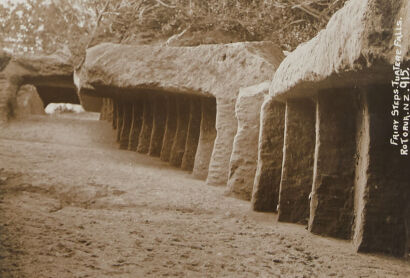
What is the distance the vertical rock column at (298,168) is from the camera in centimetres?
244

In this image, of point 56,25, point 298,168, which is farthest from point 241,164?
point 56,25

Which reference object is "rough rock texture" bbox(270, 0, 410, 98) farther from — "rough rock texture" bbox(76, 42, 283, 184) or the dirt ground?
"rough rock texture" bbox(76, 42, 283, 184)

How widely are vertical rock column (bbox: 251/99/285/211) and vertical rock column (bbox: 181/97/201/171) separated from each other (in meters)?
1.84

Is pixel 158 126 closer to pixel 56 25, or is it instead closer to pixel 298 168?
pixel 298 168

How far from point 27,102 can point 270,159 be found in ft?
16.6

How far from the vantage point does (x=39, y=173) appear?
302 cm

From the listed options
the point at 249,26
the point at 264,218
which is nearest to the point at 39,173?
the point at 264,218

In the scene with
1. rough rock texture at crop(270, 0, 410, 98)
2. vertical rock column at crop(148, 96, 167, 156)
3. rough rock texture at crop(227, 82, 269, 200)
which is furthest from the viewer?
vertical rock column at crop(148, 96, 167, 156)

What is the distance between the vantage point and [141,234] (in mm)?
1937

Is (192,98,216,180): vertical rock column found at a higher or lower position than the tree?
lower

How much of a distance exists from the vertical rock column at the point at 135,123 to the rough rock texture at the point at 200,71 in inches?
25.7

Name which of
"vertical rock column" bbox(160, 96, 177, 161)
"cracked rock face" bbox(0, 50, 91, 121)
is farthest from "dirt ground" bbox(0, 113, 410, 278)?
"cracked rock face" bbox(0, 50, 91, 121)

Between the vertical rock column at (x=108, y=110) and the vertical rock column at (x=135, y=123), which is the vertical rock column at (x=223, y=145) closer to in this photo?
the vertical rock column at (x=135, y=123)

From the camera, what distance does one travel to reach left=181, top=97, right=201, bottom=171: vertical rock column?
4.58m
